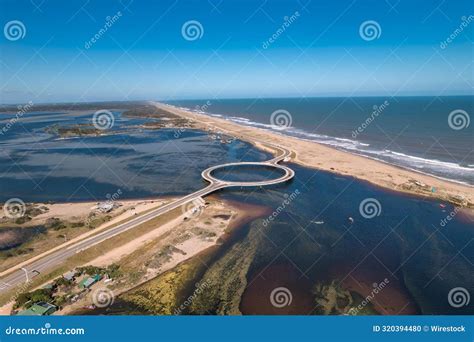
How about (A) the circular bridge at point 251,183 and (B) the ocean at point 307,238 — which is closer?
(B) the ocean at point 307,238

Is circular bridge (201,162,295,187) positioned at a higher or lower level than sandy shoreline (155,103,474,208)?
lower

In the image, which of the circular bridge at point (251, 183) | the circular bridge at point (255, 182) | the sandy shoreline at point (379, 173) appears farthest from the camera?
the circular bridge at point (251, 183)

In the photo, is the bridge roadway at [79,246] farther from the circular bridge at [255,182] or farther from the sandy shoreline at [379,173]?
the sandy shoreline at [379,173]

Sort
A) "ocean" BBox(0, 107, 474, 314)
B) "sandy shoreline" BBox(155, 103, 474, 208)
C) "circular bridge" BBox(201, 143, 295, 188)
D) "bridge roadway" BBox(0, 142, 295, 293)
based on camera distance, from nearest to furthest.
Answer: "ocean" BBox(0, 107, 474, 314)
"bridge roadway" BBox(0, 142, 295, 293)
"sandy shoreline" BBox(155, 103, 474, 208)
"circular bridge" BBox(201, 143, 295, 188)

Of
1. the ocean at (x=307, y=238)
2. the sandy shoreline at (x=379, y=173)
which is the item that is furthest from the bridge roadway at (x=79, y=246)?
the sandy shoreline at (x=379, y=173)

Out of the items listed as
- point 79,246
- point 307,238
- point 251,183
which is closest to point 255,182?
point 251,183

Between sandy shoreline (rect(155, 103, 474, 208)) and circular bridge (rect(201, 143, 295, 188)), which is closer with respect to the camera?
sandy shoreline (rect(155, 103, 474, 208))

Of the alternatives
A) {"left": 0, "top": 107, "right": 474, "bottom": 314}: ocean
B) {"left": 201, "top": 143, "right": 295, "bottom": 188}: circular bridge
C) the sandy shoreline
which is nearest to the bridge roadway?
{"left": 201, "top": 143, "right": 295, "bottom": 188}: circular bridge

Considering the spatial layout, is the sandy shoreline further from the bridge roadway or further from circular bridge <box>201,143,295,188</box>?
the bridge roadway

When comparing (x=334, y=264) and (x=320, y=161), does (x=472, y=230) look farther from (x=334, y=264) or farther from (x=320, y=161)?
(x=320, y=161)

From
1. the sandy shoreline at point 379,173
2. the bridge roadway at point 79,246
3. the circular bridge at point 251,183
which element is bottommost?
the bridge roadway at point 79,246

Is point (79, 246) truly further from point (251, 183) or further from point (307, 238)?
point (251, 183)
